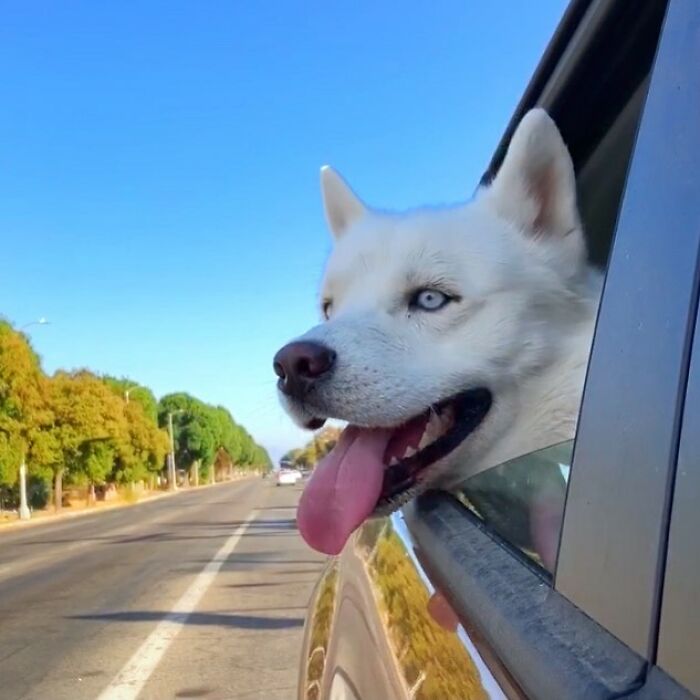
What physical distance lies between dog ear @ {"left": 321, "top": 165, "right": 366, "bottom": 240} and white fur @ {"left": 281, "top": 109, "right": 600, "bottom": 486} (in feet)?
→ 1.96

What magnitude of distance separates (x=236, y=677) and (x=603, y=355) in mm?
5926

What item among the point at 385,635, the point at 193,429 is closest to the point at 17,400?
the point at 385,635

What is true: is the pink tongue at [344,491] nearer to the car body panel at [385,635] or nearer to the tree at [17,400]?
the car body panel at [385,635]

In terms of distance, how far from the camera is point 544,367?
2.15 m

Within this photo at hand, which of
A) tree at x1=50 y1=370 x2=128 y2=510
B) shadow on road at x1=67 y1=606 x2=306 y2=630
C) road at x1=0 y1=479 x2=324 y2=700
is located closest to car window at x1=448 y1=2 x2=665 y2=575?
road at x1=0 y1=479 x2=324 y2=700

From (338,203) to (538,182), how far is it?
0.85 meters

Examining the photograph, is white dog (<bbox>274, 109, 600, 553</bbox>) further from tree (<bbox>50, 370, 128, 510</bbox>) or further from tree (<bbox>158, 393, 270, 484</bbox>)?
tree (<bbox>158, 393, 270, 484</bbox>)

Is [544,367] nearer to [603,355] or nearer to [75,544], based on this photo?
[603,355]

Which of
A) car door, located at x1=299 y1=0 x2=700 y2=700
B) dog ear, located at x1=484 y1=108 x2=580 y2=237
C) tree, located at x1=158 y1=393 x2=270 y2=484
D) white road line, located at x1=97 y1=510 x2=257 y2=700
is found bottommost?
white road line, located at x1=97 y1=510 x2=257 y2=700

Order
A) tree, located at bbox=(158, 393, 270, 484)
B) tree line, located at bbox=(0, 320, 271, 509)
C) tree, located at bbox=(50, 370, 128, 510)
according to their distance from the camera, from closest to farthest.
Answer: tree line, located at bbox=(0, 320, 271, 509)
tree, located at bbox=(50, 370, 128, 510)
tree, located at bbox=(158, 393, 270, 484)

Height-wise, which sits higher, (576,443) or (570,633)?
(576,443)

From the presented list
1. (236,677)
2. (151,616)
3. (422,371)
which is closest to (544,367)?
(422,371)

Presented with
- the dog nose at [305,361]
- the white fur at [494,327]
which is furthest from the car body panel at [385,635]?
the dog nose at [305,361]

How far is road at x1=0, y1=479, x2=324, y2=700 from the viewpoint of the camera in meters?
6.60
